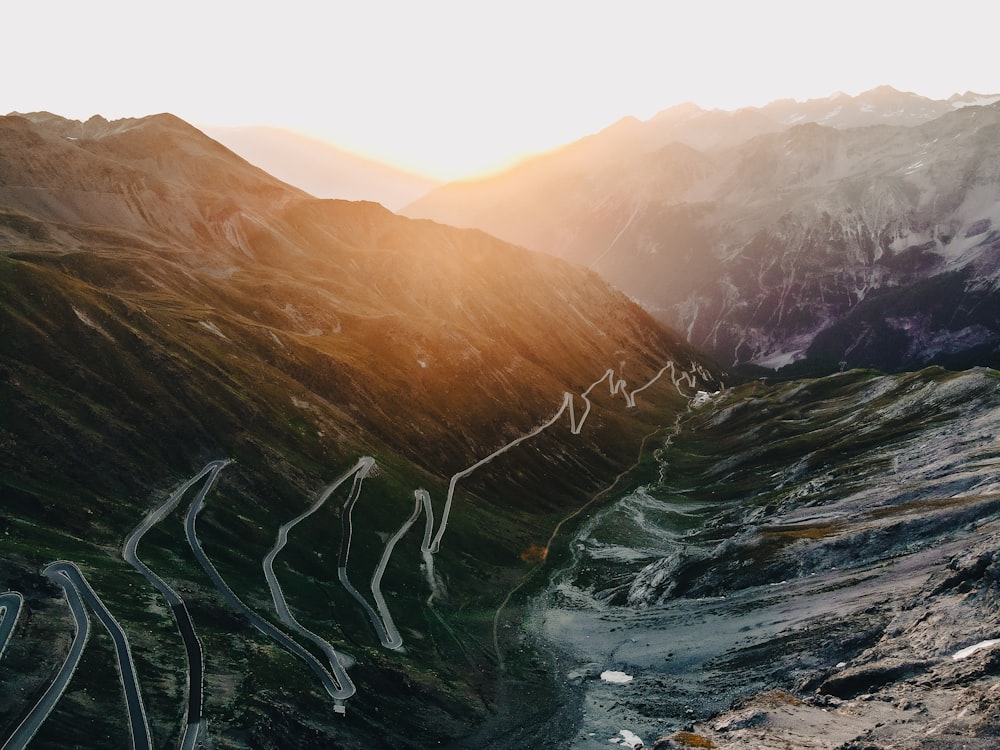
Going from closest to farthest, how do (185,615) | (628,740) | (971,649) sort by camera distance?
(971,649) → (628,740) → (185,615)

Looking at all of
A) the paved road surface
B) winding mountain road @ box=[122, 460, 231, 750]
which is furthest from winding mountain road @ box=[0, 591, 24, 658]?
winding mountain road @ box=[122, 460, 231, 750]

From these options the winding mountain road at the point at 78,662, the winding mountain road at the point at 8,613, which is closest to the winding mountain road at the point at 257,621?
the winding mountain road at the point at 78,662

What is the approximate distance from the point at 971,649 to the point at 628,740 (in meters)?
31.1

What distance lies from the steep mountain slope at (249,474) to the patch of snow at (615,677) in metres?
12.5

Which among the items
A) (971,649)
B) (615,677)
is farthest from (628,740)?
(971,649)

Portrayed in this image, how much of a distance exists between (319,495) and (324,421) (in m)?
22.1

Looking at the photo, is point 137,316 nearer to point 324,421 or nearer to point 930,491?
point 324,421

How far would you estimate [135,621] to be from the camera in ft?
204

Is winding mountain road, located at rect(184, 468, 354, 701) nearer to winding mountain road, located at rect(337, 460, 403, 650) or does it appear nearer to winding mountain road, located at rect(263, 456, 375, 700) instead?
winding mountain road, located at rect(263, 456, 375, 700)

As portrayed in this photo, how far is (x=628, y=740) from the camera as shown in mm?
64000

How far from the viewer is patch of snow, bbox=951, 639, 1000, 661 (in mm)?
51875

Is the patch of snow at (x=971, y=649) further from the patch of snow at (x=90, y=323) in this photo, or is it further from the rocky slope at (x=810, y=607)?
the patch of snow at (x=90, y=323)

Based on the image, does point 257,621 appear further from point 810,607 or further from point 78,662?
point 810,607

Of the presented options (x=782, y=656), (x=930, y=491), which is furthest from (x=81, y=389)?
(x=930, y=491)
